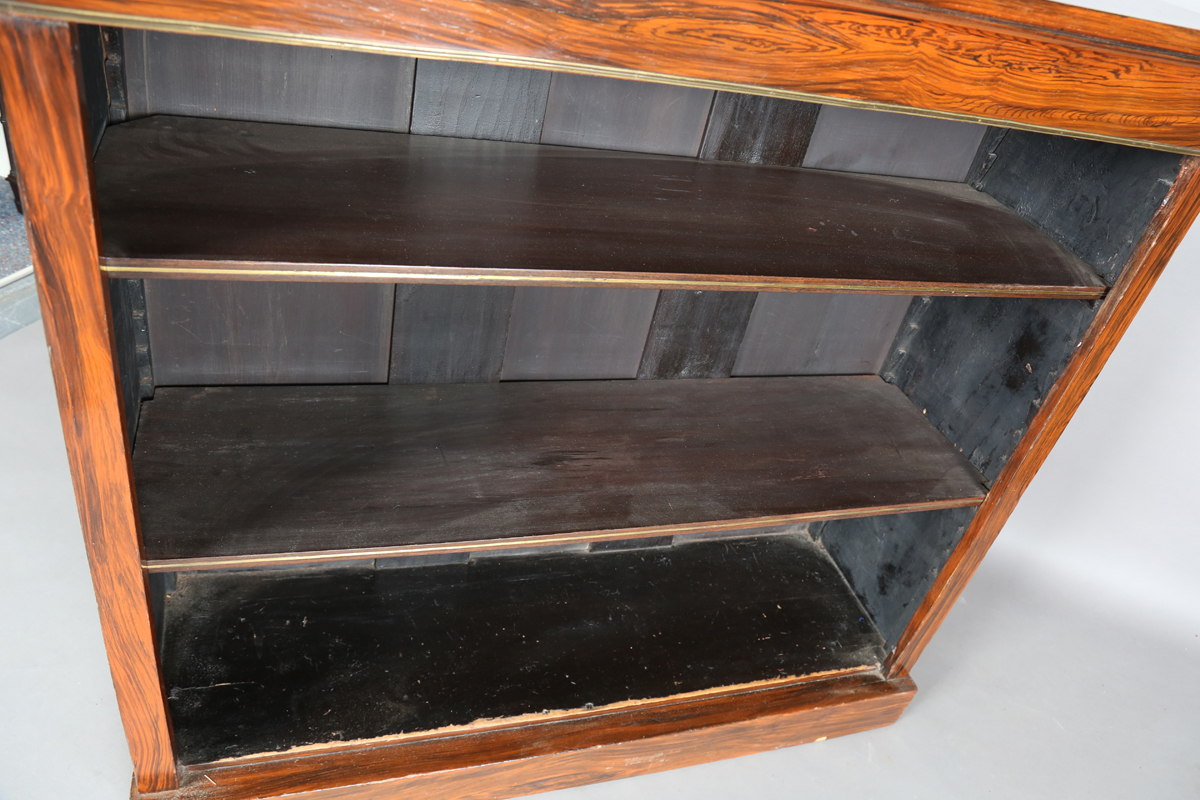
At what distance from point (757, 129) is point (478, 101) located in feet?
1.63

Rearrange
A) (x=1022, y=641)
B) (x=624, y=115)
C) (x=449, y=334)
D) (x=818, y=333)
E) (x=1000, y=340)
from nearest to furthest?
1. (x=624, y=115)
2. (x=449, y=334)
3. (x=1000, y=340)
4. (x=818, y=333)
5. (x=1022, y=641)

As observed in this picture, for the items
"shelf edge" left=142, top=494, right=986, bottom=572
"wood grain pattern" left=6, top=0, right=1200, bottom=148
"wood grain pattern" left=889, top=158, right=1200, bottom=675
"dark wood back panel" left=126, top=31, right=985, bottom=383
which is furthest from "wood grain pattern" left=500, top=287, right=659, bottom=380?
"wood grain pattern" left=889, top=158, right=1200, bottom=675

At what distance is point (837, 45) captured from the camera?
983mm

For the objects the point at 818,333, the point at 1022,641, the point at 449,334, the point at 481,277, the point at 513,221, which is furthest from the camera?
the point at 1022,641

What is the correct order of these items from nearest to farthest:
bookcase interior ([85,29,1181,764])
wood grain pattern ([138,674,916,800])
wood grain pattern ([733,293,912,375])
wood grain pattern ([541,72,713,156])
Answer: bookcase interior ([85,29,1181,764]), wood grain pattern ([541,72,713,156]), wood grain pattern ([138,674,916,800]), wood grain pattern ([733,293,912,375])

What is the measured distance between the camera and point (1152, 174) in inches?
53.3

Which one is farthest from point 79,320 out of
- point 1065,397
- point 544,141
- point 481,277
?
point 1065,397

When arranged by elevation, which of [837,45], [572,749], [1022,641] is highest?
[837,45]

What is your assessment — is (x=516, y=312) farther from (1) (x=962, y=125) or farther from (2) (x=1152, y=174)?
(2) (x=1152, y=174)

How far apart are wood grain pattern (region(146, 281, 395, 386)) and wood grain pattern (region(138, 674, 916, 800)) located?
0.67 metres

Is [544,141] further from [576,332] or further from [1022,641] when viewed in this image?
[1022,641]

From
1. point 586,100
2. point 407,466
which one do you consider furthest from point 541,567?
point 586,100

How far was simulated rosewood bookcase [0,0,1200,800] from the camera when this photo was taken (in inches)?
37.7

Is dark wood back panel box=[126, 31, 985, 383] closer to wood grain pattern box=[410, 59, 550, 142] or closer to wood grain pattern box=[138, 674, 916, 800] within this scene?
wood grain pattern box=[410, 59, 550, 142]
